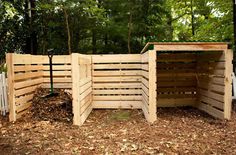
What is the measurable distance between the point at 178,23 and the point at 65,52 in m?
6.88

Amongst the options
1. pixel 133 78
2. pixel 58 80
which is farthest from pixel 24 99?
pixel 133 78

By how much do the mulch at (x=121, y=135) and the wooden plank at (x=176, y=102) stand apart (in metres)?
1.00

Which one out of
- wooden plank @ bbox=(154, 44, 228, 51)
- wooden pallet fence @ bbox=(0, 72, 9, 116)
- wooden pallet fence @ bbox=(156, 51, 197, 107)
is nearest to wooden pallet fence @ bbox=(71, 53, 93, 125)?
wooden plank @ bbox=(154, 44, 228, 51)

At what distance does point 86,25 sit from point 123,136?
702 centimetres

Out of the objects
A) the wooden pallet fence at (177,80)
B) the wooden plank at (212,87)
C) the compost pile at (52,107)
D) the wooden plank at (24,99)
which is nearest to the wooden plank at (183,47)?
the wooden plank at (212,87)

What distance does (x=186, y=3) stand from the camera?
11336 mm

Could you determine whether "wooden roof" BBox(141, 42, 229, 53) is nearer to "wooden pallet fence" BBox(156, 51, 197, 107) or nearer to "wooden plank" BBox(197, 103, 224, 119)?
"wooden plank" BBox(197, 103, 224, 119)

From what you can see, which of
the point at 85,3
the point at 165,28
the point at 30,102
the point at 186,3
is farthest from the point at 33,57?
the point at 186,3

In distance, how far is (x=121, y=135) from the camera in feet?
14.4

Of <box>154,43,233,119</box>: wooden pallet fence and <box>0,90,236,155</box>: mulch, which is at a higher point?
<box>154,43,233,119</box>: wooden pallet fence

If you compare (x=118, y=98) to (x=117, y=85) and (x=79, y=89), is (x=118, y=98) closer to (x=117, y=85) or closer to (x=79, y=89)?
(x=117, y=85)

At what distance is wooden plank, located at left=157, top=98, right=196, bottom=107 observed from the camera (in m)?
6.82

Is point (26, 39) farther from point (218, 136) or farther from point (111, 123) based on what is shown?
point (218, 136)

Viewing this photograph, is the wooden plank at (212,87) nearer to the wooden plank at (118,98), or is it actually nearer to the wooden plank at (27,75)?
the wooden plank at (118,98)
